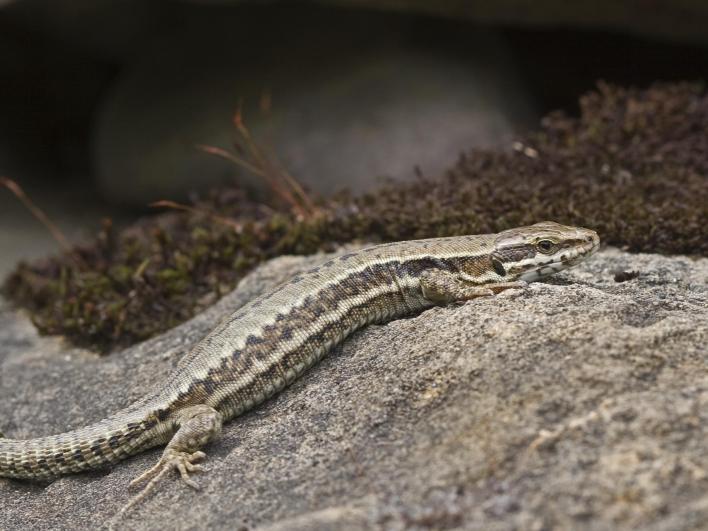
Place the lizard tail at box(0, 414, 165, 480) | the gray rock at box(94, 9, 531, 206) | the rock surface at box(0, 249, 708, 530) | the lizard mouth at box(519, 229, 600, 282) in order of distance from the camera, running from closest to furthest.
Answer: the rock surface at box(0, 249, 708, 530) → the lizard tail at box(0, 414, 165, 480) → the lizard mouth at box(519, 229, 600, 282) → the gray rock at box(94, 9, 531, 206)

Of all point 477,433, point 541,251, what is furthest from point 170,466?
point 541,251

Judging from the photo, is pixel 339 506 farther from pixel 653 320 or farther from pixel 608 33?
pixel 608 33

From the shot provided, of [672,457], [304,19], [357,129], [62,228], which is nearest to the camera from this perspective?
[672,457]

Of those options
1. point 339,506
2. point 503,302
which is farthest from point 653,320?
point 339,506

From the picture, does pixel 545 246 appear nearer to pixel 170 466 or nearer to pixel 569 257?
pixel 569 257

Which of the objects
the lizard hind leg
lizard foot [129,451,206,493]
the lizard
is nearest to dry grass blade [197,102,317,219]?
the lizard

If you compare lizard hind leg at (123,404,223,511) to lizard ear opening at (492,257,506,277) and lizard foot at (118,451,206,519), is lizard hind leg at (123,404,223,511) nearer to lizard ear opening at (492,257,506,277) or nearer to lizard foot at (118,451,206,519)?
lizard foot at (118,451,206,519)
